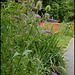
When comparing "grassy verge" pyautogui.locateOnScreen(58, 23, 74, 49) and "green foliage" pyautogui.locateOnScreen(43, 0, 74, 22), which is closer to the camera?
"grassy verge" pyautogui.locateOnScreen(58, 23, 74, 49)

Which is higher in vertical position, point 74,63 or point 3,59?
point 3,59

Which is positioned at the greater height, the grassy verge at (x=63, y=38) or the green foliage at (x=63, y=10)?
the green foliage at (x=63, y=10)

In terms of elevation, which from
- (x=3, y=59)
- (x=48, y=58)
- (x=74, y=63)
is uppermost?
(x=3, y=59)

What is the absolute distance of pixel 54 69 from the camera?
1.99 metres

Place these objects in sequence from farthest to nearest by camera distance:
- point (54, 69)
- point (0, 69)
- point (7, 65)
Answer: point (54, 69) → point (7, 65) → point (0, 69)

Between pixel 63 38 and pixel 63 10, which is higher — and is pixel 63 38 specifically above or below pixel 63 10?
below

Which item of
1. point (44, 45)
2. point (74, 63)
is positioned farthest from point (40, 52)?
point (74, 63)

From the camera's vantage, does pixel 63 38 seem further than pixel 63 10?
No

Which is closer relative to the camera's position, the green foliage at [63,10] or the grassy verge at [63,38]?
the grassy verge at [63,38]

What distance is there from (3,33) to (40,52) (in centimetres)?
131

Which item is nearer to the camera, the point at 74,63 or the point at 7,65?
the point at 7,65

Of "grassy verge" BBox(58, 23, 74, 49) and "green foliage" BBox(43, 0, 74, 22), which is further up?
"green foliage" BBox(43, 0, 74, 22)

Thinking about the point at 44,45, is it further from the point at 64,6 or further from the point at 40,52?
the point at 64,6

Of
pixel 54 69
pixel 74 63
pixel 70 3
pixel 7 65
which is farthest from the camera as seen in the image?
pixel 70 3
